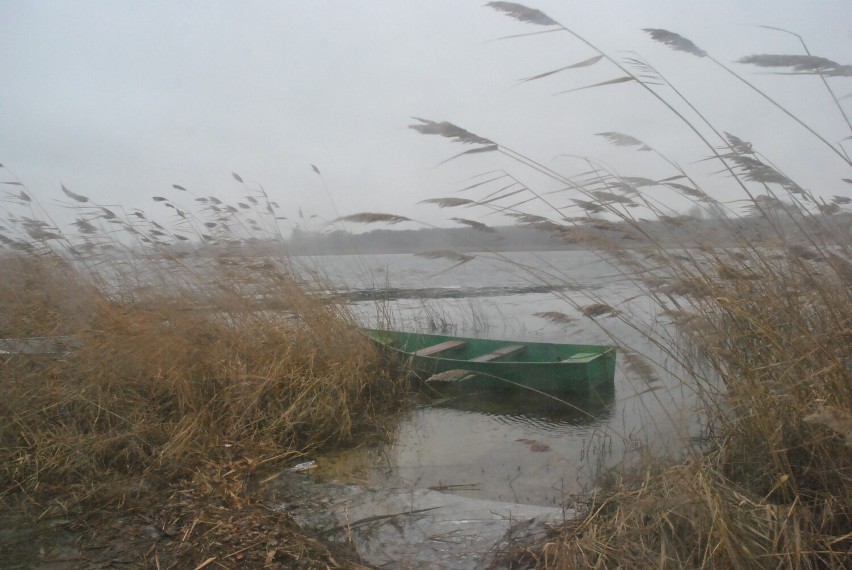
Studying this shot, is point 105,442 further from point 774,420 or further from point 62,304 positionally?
point 774,420

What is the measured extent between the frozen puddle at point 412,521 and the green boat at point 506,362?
4.86 ft

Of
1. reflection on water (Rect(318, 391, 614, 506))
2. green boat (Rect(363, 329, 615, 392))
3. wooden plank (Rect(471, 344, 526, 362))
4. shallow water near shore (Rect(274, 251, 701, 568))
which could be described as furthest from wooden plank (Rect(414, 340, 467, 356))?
reflection on water (Rect(318, 391, 614, 506))

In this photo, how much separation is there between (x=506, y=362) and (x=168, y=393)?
115 inches

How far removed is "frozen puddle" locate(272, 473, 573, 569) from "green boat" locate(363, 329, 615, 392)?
148 centimetres

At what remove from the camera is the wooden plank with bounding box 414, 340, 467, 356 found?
21.3ft

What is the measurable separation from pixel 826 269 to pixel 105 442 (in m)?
3.82

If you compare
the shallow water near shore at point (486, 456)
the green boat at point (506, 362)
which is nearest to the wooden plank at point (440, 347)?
the green boat at point (506, 362)

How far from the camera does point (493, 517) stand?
119 inches

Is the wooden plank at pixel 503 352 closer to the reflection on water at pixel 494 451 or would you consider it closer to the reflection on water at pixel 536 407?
the reflection on water at pixel 536 407

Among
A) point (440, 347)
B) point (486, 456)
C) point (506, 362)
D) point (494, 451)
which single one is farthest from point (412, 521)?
point (440, 347)

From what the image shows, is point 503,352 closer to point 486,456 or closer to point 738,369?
point 486,456

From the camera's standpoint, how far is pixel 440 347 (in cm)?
682

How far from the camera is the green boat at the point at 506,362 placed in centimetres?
563

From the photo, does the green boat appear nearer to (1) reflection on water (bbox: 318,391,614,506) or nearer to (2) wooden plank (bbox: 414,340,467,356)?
(2) wooden plank (bbox: 414,340,467,356)
